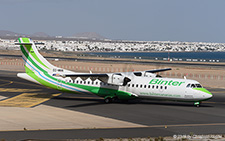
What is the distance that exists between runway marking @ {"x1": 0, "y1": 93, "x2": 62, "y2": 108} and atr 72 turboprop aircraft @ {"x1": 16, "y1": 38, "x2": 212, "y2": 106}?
6.54ft

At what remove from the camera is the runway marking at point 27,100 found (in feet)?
114

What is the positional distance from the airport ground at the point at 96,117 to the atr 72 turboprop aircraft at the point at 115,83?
1104 mm

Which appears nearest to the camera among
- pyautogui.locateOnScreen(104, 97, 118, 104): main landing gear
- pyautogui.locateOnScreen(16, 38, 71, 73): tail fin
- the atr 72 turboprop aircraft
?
the atr 72 turboprop aircraft

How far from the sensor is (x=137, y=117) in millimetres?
29156

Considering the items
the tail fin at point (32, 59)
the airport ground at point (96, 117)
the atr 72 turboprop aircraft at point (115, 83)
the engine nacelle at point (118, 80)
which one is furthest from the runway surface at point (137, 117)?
the tail fin at point (32, 59)

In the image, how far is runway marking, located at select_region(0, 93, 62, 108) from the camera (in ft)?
114

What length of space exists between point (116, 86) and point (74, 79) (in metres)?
4.61

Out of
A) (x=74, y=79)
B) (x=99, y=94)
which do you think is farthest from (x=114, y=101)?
(x=74, y=79)

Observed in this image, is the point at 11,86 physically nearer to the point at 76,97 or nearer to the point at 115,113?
the point at 76,97

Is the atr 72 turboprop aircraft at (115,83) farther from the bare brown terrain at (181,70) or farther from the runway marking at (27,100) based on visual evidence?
the bare brown terrain at (181,70)

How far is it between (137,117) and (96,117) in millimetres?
3285

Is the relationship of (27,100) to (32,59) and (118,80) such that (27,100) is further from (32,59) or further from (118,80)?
(118,80)

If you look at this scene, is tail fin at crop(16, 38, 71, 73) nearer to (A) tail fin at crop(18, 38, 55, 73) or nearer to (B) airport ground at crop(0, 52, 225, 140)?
(A) tail fin at crop(18, 38, 55, 73)

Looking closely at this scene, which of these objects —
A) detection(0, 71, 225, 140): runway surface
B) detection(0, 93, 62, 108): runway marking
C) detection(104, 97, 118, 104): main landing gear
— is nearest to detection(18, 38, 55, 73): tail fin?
detection(0, 93, 62, 108): runway marking
